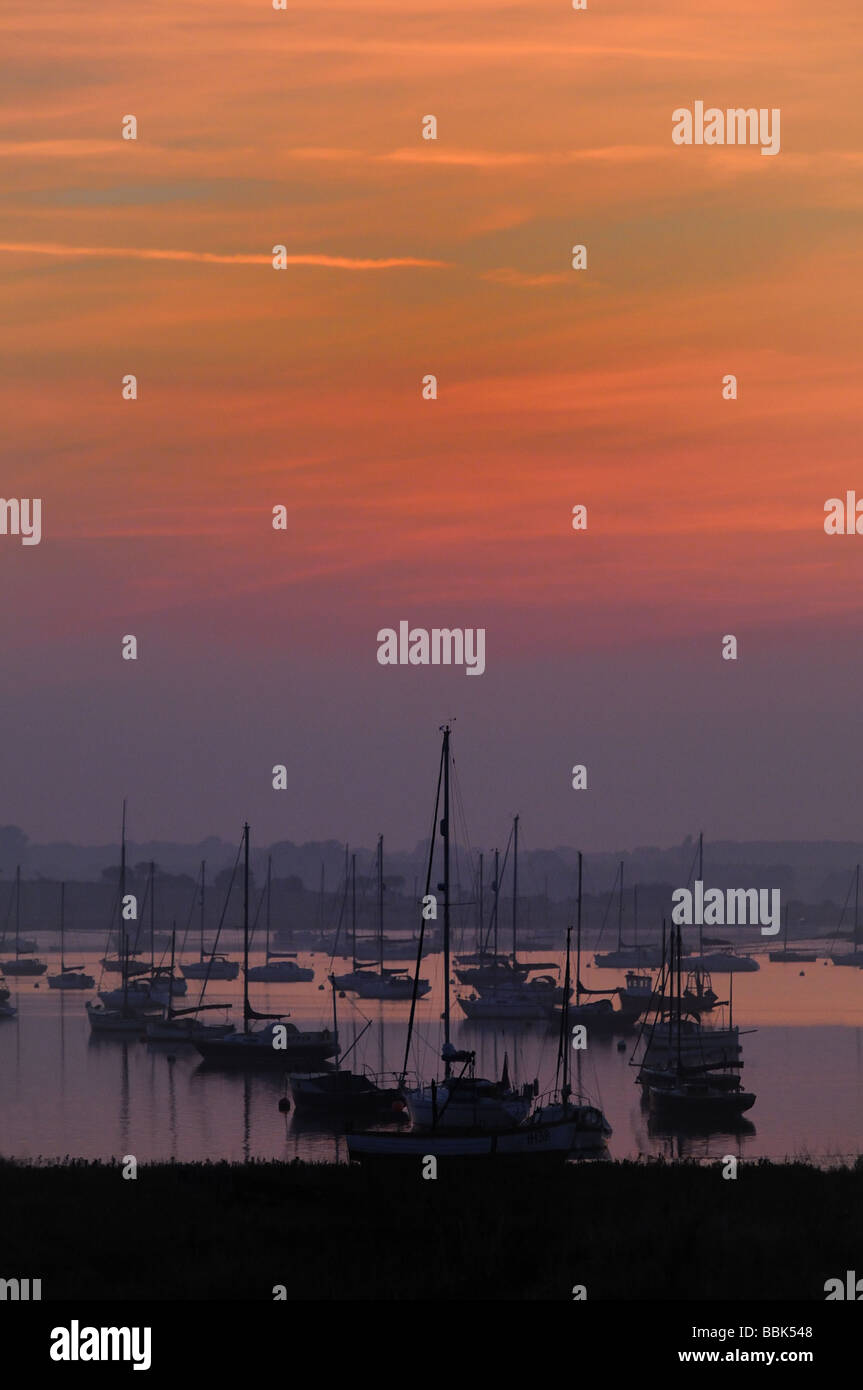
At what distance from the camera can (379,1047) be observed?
10562cm

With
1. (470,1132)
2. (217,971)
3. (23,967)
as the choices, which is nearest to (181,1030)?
(470,1132)

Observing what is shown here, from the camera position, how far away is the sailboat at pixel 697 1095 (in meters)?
71.0

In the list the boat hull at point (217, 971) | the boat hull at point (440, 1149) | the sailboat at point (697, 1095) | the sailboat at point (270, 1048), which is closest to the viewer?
the boat hull at point (440, 1149)

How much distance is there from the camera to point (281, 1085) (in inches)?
3408

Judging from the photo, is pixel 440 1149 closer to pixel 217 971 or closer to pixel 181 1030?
pixel 181 1030

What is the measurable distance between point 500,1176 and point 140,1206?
8306 millimetres

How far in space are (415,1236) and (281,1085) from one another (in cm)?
6203

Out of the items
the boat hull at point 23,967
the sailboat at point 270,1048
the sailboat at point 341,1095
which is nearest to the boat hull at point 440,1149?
the sailboat at point 341,1095

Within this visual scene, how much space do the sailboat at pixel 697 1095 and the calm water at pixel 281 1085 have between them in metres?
1.05

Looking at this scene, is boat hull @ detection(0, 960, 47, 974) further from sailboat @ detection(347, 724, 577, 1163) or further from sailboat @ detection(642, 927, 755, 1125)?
sailboat @ detection(347, 724, 577, 1163)

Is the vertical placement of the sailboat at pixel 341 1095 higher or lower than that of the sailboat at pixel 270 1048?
lower

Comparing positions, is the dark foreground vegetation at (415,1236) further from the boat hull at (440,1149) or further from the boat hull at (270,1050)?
the boat hull at (270,1050)
